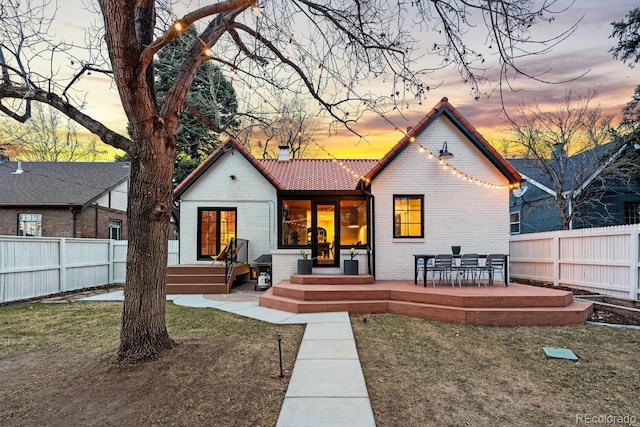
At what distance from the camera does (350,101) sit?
19.7 feet

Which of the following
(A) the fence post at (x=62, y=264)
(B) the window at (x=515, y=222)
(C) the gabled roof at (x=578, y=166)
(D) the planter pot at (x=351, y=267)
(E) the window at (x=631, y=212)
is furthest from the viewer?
(B) the window at (x=515, y=222)

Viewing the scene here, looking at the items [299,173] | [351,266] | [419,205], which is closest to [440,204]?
[419,205]

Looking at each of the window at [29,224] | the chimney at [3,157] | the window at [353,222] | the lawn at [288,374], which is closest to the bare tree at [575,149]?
the window at [353,222]

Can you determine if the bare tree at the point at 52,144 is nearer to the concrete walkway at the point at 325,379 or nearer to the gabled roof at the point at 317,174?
the gabled roof at the point at 317,174

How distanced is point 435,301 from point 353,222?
4575 millimetres

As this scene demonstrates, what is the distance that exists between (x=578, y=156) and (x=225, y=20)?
1666cm

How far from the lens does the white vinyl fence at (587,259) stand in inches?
312

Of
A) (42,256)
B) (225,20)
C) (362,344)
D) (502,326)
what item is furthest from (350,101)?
Answer: (42,256)

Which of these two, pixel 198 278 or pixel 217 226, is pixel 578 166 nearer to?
pixel 217 226

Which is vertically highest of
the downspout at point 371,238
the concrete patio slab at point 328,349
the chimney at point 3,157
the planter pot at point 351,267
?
the chimney at point 3,157

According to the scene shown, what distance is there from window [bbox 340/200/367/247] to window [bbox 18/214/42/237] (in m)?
14.7

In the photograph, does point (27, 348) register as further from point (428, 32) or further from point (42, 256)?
point (428, 32)

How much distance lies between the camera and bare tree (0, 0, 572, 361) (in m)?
4.46

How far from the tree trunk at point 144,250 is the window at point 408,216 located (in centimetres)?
696
